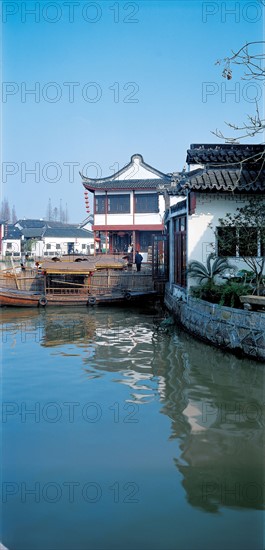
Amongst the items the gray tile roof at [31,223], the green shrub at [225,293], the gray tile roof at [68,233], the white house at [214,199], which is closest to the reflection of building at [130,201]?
the white house at [214,199]

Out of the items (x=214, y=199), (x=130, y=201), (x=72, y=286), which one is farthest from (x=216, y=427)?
(x=130, y=201)

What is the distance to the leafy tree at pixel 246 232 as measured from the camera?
10812 millimetres

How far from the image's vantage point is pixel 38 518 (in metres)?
3.85

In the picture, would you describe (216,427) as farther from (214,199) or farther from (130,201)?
(130,201)

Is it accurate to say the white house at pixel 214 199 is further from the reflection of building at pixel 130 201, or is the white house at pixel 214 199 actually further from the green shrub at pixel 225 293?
the reflection of building at pixel 130 201

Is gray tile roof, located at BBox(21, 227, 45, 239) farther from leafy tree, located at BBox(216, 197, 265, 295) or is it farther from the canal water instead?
the canal water

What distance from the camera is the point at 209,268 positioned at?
37.3 feet

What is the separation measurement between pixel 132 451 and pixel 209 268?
7.00m

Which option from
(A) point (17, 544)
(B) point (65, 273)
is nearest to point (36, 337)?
(B) point (65, 273)

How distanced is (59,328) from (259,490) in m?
8.65

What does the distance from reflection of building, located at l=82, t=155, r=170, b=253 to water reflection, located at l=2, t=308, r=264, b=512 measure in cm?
1466

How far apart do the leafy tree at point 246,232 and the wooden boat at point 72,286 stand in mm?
5679

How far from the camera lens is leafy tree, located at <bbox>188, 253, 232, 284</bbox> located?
11.3 meters

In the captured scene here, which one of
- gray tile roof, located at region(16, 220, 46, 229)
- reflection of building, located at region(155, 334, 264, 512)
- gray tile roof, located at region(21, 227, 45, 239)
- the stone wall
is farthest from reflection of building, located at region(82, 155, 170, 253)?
gray tile roof, located at region(16, 220, 46, 229)
